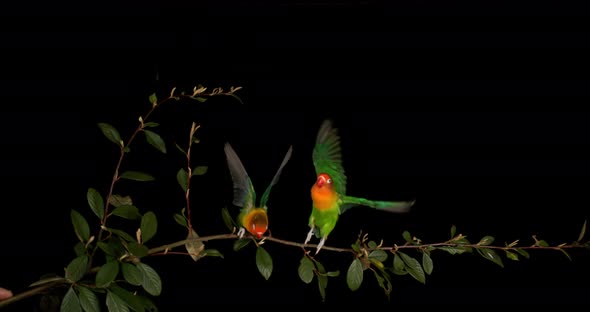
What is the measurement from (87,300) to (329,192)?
0.32 metres

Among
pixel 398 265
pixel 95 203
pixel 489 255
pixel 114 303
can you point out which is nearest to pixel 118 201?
pixel 95 203

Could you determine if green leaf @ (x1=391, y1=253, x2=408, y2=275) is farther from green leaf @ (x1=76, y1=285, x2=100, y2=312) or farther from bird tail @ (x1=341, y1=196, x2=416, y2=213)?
green leaf @ (x1=76, y1=285, x2=100, y2=312)

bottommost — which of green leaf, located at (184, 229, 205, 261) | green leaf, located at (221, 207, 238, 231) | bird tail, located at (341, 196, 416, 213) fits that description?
green leaf, located at (184, 229, 205, 261)

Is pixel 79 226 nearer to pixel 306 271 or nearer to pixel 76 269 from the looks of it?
pixel 76 269

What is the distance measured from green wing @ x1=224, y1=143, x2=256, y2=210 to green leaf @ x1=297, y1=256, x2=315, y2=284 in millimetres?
100

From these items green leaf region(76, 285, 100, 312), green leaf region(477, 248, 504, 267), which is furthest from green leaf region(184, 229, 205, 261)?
green leaf region(477, 248, 504, 267)

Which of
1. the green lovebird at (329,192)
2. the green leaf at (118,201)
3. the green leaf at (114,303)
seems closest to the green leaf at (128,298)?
the green leaf at (114,303)

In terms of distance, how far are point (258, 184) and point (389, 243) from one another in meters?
0.27

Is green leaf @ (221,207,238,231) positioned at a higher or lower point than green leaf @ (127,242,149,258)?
lower

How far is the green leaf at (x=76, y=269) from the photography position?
0.62m

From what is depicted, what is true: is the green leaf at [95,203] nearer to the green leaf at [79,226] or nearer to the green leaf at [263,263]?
the green leaf at [79,226]

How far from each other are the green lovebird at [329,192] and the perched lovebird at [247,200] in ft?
0.19

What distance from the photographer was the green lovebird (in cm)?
74

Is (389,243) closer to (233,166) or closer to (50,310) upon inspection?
(233,166)
